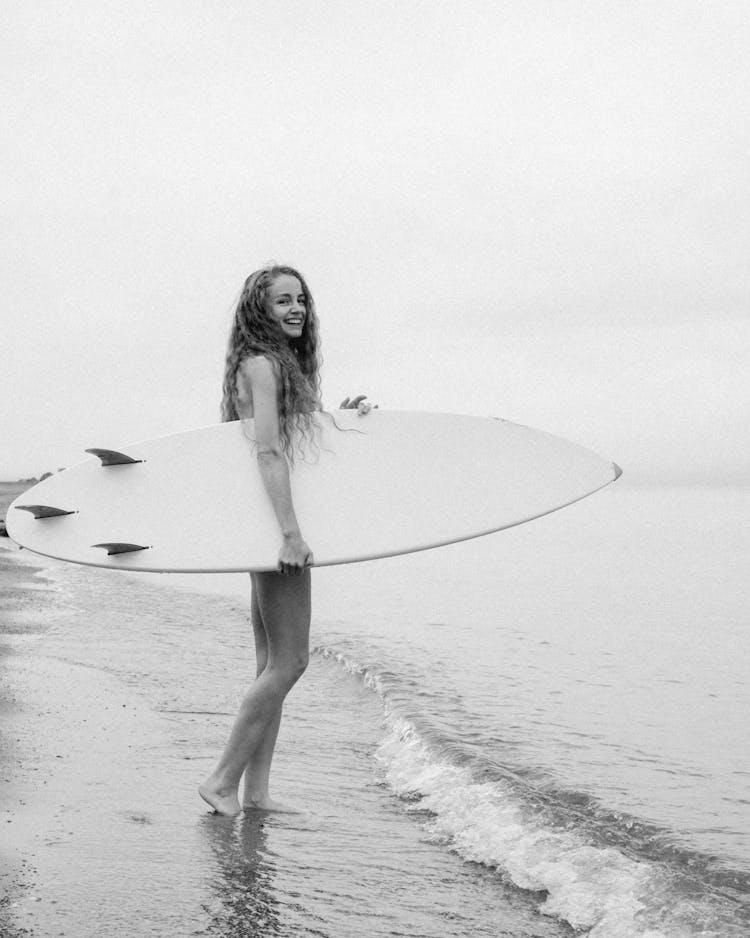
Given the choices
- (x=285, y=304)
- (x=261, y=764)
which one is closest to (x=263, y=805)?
(x=261, y=764)

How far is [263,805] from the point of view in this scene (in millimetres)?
3885

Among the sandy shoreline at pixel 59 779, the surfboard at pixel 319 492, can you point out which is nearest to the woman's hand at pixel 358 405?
the surfboard at pixel 319 492

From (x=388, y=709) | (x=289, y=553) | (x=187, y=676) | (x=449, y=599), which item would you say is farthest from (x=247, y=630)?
(x=289, y=553)

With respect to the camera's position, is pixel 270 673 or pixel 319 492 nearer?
pixel 270 673

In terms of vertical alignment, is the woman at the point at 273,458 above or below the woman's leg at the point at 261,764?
above

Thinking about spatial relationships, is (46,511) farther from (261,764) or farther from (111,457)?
(261,764)

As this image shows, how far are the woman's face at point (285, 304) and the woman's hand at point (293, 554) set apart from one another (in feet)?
2.41

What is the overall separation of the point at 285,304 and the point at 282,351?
188mm

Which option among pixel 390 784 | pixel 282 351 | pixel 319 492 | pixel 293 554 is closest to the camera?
pixel 293 554

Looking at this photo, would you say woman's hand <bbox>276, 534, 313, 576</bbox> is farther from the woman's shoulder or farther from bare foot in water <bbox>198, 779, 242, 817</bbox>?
bare foot in water <bbox>198, 779, 242, 817</bbox>

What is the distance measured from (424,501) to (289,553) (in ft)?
3.51

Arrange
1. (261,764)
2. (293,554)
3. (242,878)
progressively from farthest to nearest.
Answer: (261,764)
(293,554)
(242,878)

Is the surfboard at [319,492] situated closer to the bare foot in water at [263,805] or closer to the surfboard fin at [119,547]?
the surfboard fin at [119,547]

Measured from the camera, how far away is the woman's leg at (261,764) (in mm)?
3785
